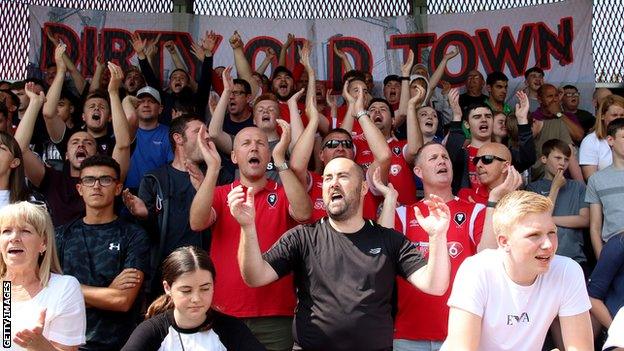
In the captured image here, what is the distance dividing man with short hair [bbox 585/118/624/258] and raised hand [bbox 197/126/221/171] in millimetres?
3070

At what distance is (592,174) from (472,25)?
14.1 feet

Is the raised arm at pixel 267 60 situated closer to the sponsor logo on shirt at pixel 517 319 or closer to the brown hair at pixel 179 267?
the brown hair at pixel 179 267

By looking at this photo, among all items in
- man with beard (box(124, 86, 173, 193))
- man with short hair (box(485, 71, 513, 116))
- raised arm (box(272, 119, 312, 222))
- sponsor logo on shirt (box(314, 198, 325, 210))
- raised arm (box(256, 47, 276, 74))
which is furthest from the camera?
raised arm (box(256, 47, 276, 74))

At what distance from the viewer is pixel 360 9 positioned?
1173cm

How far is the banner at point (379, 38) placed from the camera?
36.3 ft

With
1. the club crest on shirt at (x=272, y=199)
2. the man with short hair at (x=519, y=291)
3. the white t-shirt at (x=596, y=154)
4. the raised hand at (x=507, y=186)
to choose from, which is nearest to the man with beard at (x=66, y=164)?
the club crest on shirt at (x=272, y=199)

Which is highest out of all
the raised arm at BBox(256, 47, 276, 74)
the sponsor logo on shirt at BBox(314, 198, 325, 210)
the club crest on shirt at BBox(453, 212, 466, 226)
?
the raised arm at BBox(256, 47, 276, 74)

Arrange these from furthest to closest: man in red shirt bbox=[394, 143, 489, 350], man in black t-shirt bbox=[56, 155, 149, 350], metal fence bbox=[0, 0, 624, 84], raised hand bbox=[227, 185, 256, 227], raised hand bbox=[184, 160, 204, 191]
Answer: metal fence bbox=[0, 0, 624, 84]
raised hand bbox=[184, 160, 204, 191]
man in red shirt bbox=[394, 143, 489, 350]
man in black t-shirt bbox=[56, 155, 149, 350]
raised hand bbox=[227, 185, 256, 227]

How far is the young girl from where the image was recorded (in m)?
4.70

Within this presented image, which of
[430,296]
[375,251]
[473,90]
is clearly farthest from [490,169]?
[473,90]

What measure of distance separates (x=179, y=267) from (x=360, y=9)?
24.5 feet

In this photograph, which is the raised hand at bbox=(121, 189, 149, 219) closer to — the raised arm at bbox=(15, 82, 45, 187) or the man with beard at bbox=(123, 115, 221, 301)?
the man with beard at bbox=(123, 115, 221, 301)

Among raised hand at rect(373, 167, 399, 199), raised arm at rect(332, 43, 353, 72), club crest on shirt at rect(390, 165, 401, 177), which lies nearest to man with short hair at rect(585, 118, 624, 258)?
club crest on shirt at rect(390, 165, 401, 177)
